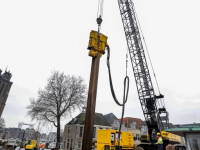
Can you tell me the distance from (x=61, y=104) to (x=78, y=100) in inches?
122

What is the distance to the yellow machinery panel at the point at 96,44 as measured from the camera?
17.0ft

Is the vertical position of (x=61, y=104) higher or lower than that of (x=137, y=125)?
higher

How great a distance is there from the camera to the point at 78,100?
81.3 ft

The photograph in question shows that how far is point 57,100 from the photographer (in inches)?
933

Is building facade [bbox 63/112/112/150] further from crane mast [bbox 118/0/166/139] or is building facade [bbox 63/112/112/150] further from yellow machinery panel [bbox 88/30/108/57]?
yellow machinery panel [bbox 88/30/108/57]

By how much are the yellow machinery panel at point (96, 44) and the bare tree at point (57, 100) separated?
20256 millimetres

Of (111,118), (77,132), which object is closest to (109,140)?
(77,132)

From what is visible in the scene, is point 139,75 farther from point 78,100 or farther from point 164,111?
point 78,100

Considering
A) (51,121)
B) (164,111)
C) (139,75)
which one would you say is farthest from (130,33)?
(51,121)

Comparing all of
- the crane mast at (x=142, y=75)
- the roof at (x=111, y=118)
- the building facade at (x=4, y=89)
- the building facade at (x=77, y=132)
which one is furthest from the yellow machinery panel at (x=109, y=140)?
the building facade at (x=4, y=89)

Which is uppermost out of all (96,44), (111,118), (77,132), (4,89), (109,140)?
(4,89)

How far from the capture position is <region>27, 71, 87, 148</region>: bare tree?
75.0ft

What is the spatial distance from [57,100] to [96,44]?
2059 cm

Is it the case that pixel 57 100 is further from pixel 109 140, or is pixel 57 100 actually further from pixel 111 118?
pixel 111 118
